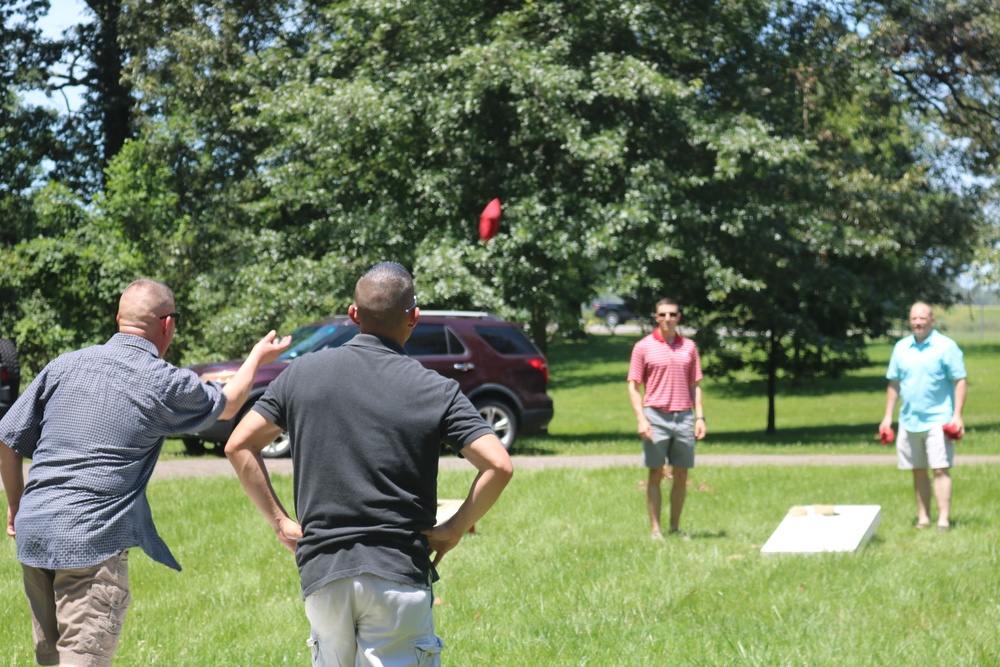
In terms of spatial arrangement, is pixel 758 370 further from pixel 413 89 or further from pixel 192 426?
pixel 192 426

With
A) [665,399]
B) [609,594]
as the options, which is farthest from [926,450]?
[609,594]

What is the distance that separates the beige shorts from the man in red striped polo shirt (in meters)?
5.33

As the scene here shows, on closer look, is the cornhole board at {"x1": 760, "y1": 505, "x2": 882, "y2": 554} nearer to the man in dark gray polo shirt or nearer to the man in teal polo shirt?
the man in teal polo shirt

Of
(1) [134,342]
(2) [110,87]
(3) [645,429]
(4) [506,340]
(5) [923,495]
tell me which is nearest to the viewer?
(1) [134,342]

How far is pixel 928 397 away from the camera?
9.35 m

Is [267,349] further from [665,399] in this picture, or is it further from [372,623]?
[665,399]

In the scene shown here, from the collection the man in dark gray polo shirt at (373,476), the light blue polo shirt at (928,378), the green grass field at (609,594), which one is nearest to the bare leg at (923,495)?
the green grass field at (609,594)

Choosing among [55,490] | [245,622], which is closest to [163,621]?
[245,622]

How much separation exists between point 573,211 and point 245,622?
40.8 ft

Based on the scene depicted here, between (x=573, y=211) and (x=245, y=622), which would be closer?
(x=245, y=622)

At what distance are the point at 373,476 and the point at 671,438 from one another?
5.98 m

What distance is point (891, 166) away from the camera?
86.3ft

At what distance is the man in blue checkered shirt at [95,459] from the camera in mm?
4031

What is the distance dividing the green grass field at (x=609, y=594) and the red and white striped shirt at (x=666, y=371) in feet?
3.52
